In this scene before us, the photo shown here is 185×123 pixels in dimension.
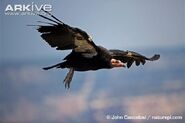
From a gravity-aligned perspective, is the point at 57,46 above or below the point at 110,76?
above

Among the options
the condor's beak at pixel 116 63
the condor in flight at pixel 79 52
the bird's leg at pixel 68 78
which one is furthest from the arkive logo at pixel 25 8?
the condor's beak at pixel 116 63

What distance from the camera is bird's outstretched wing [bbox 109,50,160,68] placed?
3.18 metres

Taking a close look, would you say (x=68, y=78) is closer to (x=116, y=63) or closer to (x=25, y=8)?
(x=116, y=63)

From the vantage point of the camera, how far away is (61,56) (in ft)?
10.5

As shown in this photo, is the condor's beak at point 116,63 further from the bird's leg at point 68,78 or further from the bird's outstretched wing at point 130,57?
the bird's leg at point 68,78

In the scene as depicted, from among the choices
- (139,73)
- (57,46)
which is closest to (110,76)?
(139,73)

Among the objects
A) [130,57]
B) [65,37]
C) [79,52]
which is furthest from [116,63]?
[65,37]

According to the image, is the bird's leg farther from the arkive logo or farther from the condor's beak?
the arkive logo

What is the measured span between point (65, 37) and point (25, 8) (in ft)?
1.16

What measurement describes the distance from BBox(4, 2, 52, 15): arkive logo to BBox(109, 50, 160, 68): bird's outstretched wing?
0.50 metres

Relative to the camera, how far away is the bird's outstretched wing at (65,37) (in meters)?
3.02

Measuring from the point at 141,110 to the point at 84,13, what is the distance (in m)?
0.71

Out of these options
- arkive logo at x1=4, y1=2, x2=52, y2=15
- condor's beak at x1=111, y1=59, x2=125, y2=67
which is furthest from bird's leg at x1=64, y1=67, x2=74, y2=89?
arkive logo at x1=4, y1=2, x2=52, y2=15

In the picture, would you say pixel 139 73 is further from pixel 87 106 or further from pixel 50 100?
pixel 50 100
